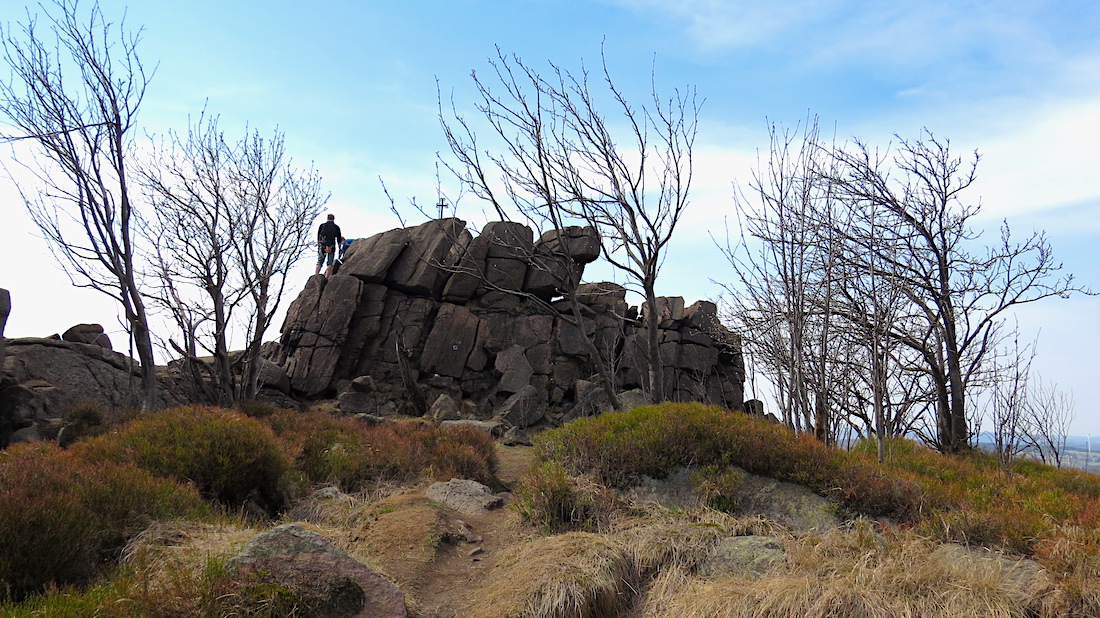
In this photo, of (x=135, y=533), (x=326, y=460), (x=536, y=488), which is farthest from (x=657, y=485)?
(x=135, y=533)

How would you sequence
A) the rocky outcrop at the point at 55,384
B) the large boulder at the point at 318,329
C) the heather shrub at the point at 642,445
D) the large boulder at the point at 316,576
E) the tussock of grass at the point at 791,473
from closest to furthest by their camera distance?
the large boulder at the point at 316,576 → the tussock of grass at the point at 791,473 → the heather shrub at the point at 642,445 → the rocky outcrop at the point at 55,384 → the large boulder at the point at 318,329

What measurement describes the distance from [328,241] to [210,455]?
59.6ft

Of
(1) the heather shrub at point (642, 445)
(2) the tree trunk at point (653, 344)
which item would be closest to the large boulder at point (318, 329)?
(2) the tree trunk at point (653, 344)

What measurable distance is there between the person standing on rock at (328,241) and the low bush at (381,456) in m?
13.8

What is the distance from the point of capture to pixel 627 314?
28.2 m

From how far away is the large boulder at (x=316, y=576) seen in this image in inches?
195

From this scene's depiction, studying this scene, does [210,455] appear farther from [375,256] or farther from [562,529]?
[375,256]

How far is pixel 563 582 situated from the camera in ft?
18.9

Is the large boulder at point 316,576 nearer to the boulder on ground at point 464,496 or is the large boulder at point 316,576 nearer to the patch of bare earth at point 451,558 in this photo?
the patch of bare earth at point 451,558

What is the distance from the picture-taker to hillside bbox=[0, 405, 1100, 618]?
16.7ft

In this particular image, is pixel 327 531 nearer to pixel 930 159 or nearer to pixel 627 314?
pixel 930 159

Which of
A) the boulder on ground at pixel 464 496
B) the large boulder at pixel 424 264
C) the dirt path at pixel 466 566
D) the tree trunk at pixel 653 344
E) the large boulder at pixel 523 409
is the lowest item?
the dirt path at pixel 466 566

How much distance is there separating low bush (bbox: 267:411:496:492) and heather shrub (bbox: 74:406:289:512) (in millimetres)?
827

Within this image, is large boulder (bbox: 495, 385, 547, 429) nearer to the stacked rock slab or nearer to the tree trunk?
the stacked rock slab
